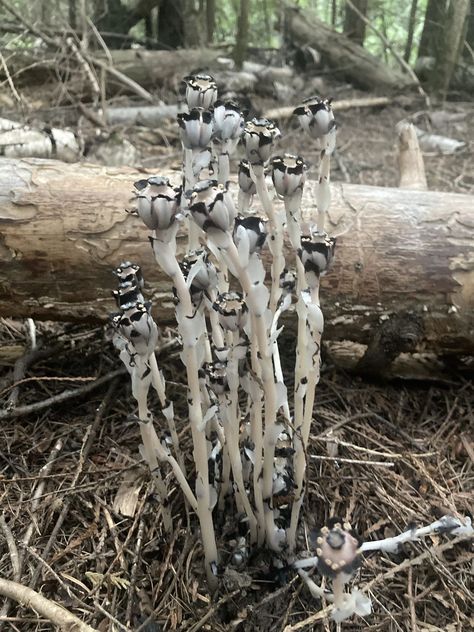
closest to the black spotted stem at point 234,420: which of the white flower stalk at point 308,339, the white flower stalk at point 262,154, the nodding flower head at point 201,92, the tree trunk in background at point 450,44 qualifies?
the white flower stalk at point 308,339

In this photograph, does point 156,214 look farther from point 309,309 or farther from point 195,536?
point 195,536

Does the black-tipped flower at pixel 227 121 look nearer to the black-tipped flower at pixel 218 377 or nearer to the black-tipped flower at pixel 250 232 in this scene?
the black-tipped flower at pixel 250 232

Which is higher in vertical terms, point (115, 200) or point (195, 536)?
point (115, 200)

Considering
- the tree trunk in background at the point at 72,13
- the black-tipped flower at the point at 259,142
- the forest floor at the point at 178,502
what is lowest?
the forest floor at the point at 178,502

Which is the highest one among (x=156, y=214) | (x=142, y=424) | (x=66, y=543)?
(x=156, y=214)

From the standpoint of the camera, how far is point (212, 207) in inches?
31.8

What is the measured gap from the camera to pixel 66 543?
135 centimetres

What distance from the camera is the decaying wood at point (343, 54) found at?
19.4ft

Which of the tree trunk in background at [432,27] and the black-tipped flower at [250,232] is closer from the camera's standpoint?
the black-tipped flower at [250,232]

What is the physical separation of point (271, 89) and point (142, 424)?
4.94 metres

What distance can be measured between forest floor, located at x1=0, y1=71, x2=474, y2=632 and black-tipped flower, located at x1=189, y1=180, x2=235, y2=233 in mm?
538

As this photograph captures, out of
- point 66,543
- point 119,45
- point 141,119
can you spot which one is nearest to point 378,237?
point 66,543

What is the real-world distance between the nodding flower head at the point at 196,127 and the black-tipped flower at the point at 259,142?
2.7 inches

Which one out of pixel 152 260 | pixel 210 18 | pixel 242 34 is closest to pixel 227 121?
pixel 152 260
